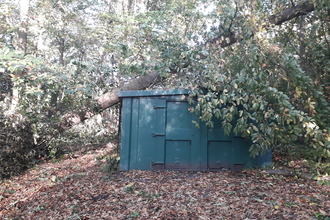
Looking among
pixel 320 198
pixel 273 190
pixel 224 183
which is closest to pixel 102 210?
pixel 224 183

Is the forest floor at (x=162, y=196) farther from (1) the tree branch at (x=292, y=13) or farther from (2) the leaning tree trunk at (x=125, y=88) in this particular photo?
(1) the tree branch at (x=292, y=13)

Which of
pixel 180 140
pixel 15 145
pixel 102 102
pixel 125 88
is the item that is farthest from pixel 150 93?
pixel 15 145

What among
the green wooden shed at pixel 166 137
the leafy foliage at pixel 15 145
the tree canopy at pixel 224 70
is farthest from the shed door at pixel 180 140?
the leafy foliage at pixel 15 145

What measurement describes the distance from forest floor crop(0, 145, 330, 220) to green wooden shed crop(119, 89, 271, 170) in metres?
0.33

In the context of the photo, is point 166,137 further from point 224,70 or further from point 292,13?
point 292,13

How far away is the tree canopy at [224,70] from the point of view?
20.2 feet

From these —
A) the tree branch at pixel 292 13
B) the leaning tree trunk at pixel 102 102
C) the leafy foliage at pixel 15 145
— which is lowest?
the leafy foliage at pixel 15 145

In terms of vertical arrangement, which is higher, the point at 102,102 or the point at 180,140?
the point at 102,102

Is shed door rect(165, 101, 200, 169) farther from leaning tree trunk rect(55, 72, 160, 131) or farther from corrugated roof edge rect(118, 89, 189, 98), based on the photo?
leaning tree trunk rect(55, 72, 160, 131)

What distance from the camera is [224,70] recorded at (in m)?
7.36

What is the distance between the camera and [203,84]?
6.98m

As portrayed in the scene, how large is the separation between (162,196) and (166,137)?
2.24m

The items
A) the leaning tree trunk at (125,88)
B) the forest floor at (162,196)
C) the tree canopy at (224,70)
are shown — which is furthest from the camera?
the leaning tree trunk at (125,88)

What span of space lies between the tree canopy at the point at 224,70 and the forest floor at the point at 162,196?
1.07 m
